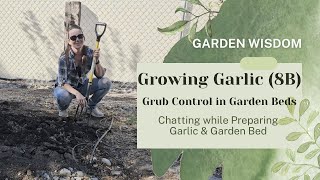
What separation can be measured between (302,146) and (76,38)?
118 cm

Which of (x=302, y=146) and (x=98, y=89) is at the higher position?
(x=98, y=89)

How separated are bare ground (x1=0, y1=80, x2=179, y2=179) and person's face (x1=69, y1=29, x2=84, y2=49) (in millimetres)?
253

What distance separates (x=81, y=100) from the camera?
282cm

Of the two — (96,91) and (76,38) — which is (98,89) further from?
(76,38)

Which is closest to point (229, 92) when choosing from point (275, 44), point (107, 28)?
point (275, 44)

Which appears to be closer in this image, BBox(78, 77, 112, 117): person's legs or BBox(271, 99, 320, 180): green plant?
BBox(271, 99, 320, 180): green plant

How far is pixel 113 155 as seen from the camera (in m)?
2.86

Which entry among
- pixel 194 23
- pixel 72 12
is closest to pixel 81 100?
pixel 72 12

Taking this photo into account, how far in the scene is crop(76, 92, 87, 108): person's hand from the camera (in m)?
2.81

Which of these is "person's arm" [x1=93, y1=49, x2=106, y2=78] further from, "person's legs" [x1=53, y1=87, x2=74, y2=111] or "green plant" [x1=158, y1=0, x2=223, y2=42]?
"green plant" [x1=158, y1=0, x2=223, y2=42]

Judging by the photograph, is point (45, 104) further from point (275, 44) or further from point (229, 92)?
point (275, 44)

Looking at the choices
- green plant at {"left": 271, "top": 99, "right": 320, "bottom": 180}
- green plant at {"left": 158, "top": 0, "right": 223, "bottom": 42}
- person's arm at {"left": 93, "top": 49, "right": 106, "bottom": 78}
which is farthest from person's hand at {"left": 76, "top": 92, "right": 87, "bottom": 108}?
green plant at {"left": 271, "top": 99, "right": 320, "bottom": 180}

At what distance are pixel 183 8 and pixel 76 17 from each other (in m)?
0.51

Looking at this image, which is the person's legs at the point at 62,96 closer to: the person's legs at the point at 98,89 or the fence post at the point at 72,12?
the person's legs at the point at 98,89
